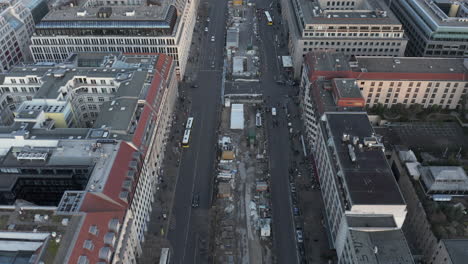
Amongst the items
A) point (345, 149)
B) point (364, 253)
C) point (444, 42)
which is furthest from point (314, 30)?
point (364, 253)

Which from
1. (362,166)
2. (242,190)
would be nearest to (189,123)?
(242,190)

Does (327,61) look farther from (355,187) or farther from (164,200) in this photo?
(164,200)

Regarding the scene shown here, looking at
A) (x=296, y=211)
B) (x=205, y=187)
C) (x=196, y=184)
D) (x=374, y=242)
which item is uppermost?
(x=196, y=184)

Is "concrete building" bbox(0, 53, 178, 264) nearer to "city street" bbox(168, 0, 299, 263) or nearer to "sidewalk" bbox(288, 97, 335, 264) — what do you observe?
"city street" bbox(168, 0, 299, 263)

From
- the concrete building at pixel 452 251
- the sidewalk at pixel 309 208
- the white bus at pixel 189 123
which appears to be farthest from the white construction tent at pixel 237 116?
the concrete building at pixel 452 251

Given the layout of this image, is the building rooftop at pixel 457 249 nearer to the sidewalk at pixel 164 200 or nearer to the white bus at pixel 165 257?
the white bus at pixel 165 257

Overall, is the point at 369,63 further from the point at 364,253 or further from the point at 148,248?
the point at 148,248
